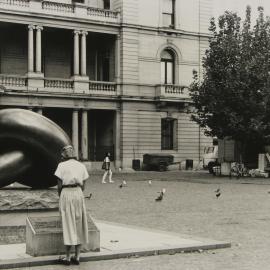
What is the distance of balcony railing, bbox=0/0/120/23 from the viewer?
3953cm

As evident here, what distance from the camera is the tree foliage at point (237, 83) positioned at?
34562 millimetres

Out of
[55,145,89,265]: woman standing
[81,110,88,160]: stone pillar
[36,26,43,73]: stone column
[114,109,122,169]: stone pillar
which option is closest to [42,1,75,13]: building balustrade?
[36,26,43,73]: stone column

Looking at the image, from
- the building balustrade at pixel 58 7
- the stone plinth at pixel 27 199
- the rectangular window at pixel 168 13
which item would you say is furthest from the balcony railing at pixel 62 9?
the stone plinth at pixel 27 199

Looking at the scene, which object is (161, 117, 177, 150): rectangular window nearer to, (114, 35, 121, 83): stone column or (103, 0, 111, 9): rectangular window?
(114, 35, 121, 83): stone column

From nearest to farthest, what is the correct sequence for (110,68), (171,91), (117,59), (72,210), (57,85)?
(72,210) < (57,85) < (117,59) < (171,91) < (110,68)

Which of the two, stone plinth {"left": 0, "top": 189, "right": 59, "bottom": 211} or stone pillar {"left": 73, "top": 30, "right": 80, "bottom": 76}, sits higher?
stone pillar {"left": 73, "top": 30, "right": 80, "bottom": 76}

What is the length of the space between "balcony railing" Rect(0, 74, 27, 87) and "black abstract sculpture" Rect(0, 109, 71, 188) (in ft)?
96.6

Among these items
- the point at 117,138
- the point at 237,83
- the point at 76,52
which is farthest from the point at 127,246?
the point at 117,138

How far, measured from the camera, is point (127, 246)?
385 inches

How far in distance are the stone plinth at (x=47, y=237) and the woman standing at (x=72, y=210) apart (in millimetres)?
404

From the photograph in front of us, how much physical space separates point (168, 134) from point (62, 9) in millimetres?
11544

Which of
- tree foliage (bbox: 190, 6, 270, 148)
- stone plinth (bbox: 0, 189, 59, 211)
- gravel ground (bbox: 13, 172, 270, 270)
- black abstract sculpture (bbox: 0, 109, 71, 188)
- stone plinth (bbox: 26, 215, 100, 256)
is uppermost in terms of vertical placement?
tree foliage (bbox: 190, 6, 270, 148)

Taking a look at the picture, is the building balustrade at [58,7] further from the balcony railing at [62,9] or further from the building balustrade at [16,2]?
the building balustrade at [16,2]

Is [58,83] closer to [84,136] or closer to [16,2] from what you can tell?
[84,136]
